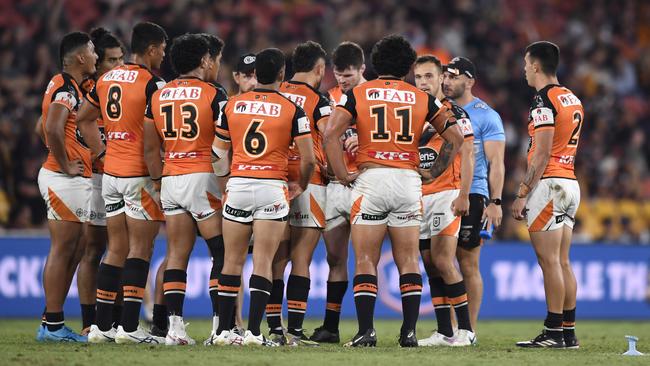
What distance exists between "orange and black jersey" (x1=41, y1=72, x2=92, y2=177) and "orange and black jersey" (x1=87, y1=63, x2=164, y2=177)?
0.46 metres

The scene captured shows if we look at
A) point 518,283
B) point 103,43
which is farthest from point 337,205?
point 518,283

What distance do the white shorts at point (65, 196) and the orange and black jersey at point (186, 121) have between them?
115 centimetres

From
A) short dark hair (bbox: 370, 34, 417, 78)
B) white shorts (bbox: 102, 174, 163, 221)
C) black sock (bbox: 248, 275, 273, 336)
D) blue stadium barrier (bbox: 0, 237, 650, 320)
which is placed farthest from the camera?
blue stadium barrier (bbox: 0, 237, 650, 320)

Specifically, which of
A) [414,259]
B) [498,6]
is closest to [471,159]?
[414,259]

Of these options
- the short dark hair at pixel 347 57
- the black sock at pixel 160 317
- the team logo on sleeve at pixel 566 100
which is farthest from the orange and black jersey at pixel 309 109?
the team logo on sleeve at pixel 566 100

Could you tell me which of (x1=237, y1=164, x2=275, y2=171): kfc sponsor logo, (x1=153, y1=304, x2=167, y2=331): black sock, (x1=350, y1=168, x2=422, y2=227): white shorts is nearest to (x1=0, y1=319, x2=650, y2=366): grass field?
(x1=153, y1=304, x2=167, y2=331): black sock

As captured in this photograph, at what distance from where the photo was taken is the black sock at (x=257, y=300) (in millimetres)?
8891

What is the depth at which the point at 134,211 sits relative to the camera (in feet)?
31.2

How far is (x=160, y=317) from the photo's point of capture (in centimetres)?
998

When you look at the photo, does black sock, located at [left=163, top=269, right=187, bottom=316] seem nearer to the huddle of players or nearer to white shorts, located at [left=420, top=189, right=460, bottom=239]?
the huddle of players

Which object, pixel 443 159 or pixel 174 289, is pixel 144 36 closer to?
pixel 174 289

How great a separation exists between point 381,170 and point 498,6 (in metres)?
14.2

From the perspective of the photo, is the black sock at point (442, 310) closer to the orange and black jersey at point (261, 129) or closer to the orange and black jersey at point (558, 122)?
the orange and black jersey at point (558, 122)

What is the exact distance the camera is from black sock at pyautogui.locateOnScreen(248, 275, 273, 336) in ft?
29.2
